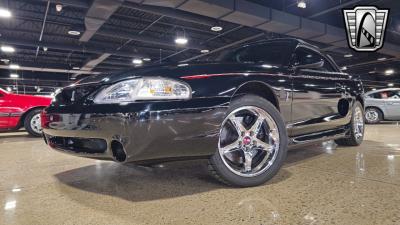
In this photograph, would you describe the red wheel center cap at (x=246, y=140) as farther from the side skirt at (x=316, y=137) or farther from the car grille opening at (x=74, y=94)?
the car grille opening at (x=74, y=94)

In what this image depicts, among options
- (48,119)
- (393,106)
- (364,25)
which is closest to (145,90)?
(48,119)

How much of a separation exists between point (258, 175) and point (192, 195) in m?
0.50

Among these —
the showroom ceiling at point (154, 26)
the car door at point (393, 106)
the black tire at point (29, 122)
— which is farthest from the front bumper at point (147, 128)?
the car door at point (393, 106)

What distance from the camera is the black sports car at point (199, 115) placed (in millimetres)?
1609

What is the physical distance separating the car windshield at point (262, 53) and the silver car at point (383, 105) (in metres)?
8.47

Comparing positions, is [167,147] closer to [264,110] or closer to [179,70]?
[179,70]

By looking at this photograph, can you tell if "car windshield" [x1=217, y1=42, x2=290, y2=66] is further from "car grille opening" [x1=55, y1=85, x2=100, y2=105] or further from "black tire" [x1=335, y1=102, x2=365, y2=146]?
"black tire" [x1=335, y1=102, x2=365, y2=146]

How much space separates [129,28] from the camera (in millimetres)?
10602

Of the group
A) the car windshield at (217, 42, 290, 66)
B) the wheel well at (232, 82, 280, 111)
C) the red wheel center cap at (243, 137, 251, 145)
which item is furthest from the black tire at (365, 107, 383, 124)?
the red wheel center cap at (243, 137, 251, 145)

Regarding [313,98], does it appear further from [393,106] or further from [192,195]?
[393,106]

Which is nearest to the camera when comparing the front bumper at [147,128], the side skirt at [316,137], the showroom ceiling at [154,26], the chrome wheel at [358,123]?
the front bumper at [147,128]

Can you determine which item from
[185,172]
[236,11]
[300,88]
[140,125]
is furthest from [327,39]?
[140,125]

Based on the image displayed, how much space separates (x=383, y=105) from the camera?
365 inches

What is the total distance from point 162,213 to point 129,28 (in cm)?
1021
